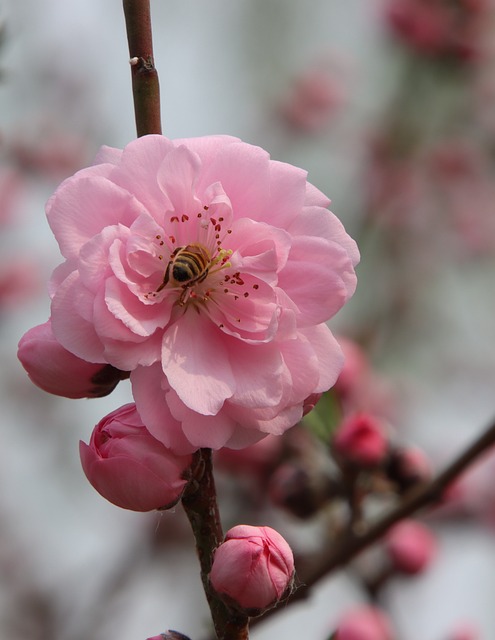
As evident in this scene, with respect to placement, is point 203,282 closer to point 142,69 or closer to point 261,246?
point 261,246

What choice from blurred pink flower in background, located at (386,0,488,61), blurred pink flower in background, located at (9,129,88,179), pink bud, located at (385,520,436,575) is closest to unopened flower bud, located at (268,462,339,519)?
pink bud, located at (385,520,436,575)

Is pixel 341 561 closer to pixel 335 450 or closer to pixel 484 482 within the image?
pixel 335 450

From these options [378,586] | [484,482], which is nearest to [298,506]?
[378,586]

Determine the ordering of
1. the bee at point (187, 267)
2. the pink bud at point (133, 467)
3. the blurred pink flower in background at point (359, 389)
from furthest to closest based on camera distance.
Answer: the blurred pink flower in background at point (359, 389)
the bee at point (187, 267)
the pink bud at point (133, 467)

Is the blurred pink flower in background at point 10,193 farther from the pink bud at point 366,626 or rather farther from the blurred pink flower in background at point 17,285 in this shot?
the pink bud at point 366,626

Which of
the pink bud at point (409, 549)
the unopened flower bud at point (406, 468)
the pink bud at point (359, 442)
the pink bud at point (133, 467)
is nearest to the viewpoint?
the pink bud at point (133, 467)

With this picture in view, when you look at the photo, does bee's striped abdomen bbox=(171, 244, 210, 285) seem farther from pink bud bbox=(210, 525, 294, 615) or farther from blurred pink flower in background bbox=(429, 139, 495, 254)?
blurred pink flower in background bbox=(429, 139, 495, 254)

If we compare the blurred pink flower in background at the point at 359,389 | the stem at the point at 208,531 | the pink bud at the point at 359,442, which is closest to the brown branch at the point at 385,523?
the pink bud at the point at 359,442

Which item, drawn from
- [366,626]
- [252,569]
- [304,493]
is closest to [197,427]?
[252,569]
